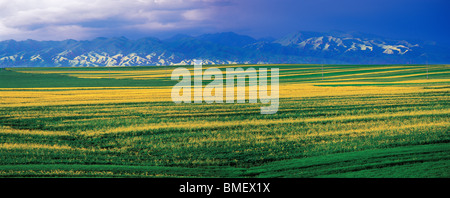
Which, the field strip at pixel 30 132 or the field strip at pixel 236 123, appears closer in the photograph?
the field strip at pixel 30 132

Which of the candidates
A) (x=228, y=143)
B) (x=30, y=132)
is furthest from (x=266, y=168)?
(x=30, y=132)

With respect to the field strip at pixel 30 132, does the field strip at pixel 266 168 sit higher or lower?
lower

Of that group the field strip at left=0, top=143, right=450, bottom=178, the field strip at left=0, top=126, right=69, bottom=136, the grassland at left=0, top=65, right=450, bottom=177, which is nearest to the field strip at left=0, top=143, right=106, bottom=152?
the grassland at left=0, top=65, right=450, bottom=177

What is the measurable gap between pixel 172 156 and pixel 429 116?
21028 millimetres

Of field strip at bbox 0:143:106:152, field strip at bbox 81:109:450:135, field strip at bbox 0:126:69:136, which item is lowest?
field strip at bbox 0:143:106:152

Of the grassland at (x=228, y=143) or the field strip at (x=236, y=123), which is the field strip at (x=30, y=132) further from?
the field strip at (x=236, y=123)

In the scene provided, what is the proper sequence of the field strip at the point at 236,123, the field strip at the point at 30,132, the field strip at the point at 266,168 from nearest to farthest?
1. the field strip at the point at 266,168
2. the field strip at the point at 30,132
3. the field strip at the point at 236,123

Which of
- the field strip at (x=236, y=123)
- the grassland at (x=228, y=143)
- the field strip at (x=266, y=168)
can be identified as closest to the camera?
the field strip at (x=266, y=168)

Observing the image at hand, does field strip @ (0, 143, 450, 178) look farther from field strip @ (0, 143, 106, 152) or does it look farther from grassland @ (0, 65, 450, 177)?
field strip @ (0, 143, 106, 152)

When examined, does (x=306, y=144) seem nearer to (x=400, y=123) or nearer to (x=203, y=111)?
(x=400, y=123)

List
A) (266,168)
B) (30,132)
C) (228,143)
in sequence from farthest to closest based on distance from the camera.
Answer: (30,132) < (228,143) < (266,168)

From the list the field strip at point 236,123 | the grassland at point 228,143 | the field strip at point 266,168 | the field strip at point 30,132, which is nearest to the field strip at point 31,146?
the grassland at point 228,143

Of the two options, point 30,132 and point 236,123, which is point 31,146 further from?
point 236,123
